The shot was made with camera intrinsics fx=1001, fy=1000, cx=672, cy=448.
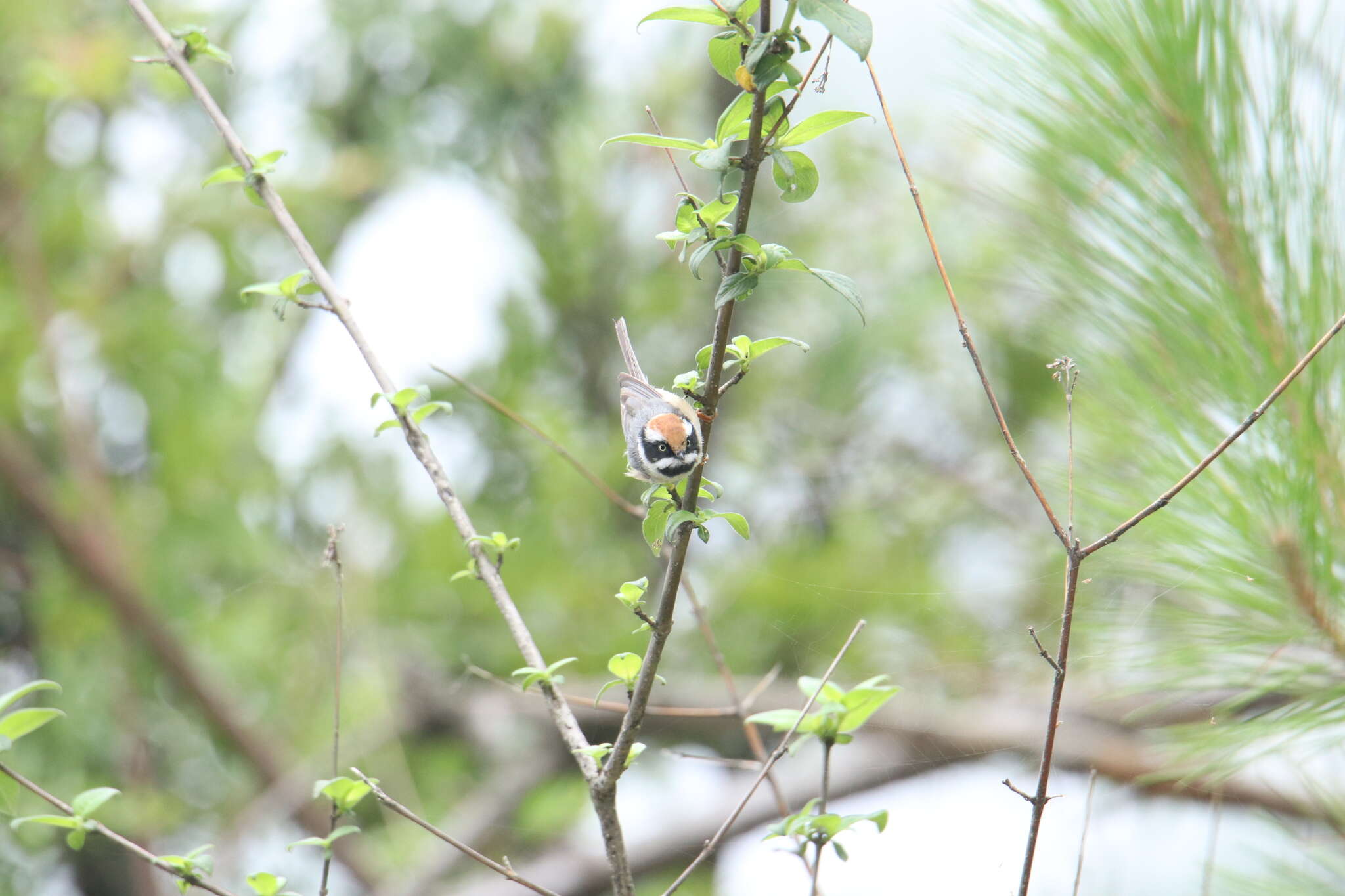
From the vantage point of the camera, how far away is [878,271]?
102 inches

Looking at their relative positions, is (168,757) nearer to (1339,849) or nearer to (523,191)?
(523,191)

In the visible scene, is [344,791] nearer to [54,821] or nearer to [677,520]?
[54,821]

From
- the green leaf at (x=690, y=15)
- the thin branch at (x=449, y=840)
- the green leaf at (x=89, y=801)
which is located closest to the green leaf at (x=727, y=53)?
the green leaf at (x=690, y=15)

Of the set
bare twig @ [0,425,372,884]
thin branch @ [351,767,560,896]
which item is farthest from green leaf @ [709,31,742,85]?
bare twig @ [0,425,372,884]

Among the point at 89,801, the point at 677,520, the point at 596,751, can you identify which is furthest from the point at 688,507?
the point at 89,801

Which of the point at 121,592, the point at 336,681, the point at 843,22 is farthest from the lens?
the point at 121,592

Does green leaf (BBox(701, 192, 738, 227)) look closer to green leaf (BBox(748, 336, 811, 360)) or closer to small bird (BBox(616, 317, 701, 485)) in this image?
green leaf (BBox(748, 336, 811, 360))

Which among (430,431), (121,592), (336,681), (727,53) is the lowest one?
(336,681)

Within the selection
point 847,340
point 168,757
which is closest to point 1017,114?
point 847,340

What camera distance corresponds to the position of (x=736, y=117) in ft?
1.55

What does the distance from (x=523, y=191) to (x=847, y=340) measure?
2.94 feet

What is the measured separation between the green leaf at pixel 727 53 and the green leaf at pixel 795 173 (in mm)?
41

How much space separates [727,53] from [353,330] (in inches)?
12.8

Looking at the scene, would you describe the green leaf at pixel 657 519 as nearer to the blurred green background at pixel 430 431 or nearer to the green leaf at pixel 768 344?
the green leaf at pixel 768 344
